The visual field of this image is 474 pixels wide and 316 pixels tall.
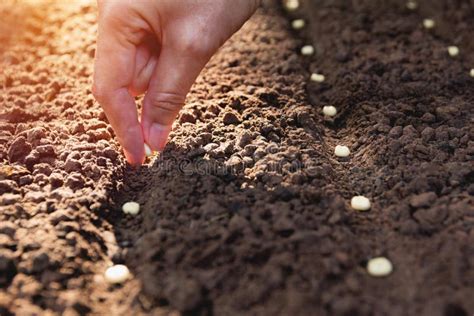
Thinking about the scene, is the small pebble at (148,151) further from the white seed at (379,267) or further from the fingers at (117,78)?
the white seed at (379,267)

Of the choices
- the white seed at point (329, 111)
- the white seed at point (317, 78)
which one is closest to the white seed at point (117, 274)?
the white seed at point (329, 111)

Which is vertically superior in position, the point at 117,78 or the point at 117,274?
the point at 117,78

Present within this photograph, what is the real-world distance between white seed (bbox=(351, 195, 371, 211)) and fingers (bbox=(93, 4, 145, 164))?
736mm

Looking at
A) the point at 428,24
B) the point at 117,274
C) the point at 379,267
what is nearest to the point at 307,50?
the point at 428,24

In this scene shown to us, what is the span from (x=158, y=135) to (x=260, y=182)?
40cm

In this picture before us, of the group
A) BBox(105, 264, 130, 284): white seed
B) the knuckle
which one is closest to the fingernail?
the knuckle

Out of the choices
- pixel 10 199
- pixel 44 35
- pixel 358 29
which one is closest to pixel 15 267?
pixel 10 199

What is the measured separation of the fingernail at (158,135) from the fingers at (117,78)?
5 centimetres

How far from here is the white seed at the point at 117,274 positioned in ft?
4.70

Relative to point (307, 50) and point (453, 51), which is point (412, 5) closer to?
point (453, 51)

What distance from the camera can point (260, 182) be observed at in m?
1.68

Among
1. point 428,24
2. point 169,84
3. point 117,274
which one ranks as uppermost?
point 169,84

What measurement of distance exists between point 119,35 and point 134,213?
0.57 m

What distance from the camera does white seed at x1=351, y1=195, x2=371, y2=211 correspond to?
1608 mm
